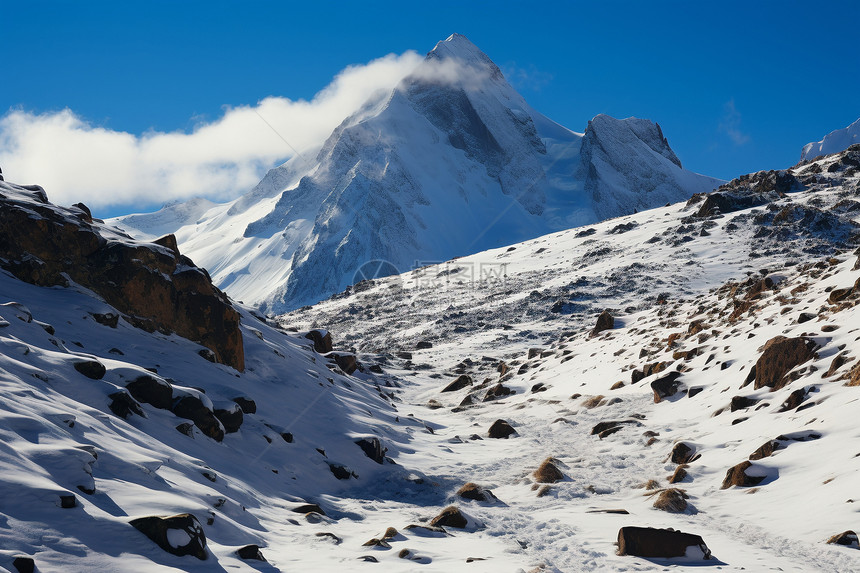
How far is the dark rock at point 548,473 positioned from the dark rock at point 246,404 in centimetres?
704

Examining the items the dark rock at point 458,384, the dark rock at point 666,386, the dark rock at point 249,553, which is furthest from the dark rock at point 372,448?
the dark rock at point 458,384

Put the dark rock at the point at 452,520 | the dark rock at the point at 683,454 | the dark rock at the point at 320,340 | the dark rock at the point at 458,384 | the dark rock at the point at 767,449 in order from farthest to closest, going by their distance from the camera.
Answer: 1. the dark rock at the point at 458,384
2. the dark rock at the point at 320,340
3. the dark rock at the point at 683,454
4. the dark rock at the point at 767,449
5. the dark rock at the point at 452,520

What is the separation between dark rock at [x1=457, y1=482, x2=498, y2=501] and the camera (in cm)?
1302

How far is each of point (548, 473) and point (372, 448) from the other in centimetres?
473

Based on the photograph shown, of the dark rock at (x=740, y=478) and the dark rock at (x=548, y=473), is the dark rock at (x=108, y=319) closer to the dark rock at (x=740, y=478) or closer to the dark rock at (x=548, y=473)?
the dark rock at (x=548, y=473)

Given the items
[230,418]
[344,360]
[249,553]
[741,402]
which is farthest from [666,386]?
[249,553]

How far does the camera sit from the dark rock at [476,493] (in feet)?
42.7

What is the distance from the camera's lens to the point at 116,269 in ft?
52.5

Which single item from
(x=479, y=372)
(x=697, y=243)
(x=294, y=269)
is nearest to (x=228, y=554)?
(x=479, y=372)

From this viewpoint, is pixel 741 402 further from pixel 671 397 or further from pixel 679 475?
pixel 679 475

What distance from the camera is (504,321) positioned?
5416 centimetres

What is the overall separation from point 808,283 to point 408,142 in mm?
180305

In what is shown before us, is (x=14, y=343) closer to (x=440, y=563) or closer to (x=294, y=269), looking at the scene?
(x=440, y=563)

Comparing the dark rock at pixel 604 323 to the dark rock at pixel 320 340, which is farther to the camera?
the dark rock at pixel 604 323
